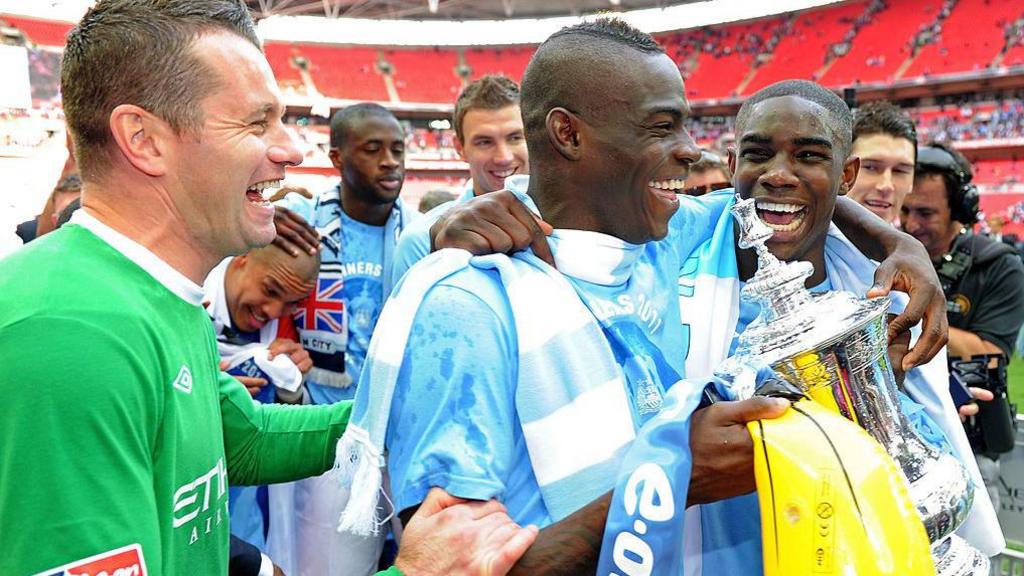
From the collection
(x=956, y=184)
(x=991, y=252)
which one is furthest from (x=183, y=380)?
(x=991, y=252)

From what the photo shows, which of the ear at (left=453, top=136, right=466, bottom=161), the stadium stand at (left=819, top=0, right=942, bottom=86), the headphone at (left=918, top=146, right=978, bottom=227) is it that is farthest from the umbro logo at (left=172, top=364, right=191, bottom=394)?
the stadium stand at (left=819, top=0, right=942, bottom=86)

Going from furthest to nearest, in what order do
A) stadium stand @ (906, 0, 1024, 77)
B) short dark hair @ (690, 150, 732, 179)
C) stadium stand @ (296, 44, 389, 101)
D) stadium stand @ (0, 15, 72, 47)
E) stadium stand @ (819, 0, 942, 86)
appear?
stadium stand @ (296, 44, 389, 101) → stadium stand @ (819, 0, 942, 86) → stadium stand @ (0, 15, 72, 47) → stadium stand @ (906, 0, 1024, 77) → short dark hair @ (690, 150, 732, 179)

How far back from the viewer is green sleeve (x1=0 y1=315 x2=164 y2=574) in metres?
1.03

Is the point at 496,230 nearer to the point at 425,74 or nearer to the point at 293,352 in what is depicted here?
the point at 293,352

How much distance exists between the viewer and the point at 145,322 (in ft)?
4.03

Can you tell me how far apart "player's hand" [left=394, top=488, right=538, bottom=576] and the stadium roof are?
90.9 feet

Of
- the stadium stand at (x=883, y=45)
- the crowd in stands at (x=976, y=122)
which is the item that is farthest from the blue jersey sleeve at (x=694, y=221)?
the stadium stand at (x=883, y=45)

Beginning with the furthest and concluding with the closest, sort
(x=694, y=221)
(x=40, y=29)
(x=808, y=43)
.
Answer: (x=808, y=43) → (x=40, y=29) → (x=694, y=221)

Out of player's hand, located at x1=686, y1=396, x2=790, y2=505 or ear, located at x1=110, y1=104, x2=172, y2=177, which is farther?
ear, located at x1=110, y1=104, x2=172, y2=177

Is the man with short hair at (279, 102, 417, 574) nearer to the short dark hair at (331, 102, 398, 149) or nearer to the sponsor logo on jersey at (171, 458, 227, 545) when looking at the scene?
the short dark hair at (331, 102, 398, 149)

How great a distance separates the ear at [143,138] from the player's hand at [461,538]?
75 centimetres

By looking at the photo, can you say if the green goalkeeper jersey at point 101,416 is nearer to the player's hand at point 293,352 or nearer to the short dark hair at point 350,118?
the player's hand at point 293,352

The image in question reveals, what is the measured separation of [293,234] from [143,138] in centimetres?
163

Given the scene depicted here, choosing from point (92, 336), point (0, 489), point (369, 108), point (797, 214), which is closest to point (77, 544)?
point (0, 489)
